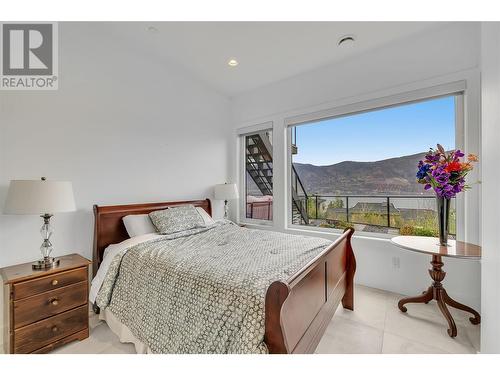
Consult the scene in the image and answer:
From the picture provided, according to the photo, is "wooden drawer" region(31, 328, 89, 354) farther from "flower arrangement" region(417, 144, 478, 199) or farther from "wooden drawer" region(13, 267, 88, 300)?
"flower arrangement" region(417, 144, 478, 199)

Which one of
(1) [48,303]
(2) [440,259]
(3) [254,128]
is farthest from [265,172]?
(1) [48,303]

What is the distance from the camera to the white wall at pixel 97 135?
1961 mm

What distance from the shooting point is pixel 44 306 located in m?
1.68

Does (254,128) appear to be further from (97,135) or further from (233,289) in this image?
(233,289)

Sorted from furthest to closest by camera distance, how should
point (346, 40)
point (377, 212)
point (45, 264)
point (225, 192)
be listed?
1. point (225, 192)
2. point (377, 212)
3. point (346, 40)
4. point (45, 264)

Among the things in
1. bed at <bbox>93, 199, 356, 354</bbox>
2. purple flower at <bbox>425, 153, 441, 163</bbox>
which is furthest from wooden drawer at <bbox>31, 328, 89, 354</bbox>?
purple flower at <bbox>425, 153, 441, 163</bbox>

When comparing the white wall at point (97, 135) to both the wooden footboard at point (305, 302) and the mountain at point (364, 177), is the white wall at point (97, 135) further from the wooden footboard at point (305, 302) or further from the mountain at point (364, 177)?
the wooden footboard at point (305, 302)

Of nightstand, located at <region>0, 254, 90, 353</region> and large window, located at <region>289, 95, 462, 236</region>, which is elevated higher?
large window, located at <region>289, 95, 462, 236</region>

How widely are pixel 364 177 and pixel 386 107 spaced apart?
35.4 inches

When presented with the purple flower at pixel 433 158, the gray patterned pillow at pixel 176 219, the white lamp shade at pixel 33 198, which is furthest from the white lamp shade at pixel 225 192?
the purple flower at pixel 433 158

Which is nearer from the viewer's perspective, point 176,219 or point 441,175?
point 441,175

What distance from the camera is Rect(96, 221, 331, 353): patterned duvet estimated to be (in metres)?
1.20

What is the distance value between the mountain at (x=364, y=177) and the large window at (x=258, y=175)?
22.5 inches

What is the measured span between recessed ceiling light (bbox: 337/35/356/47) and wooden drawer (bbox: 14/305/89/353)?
3.65 meters
